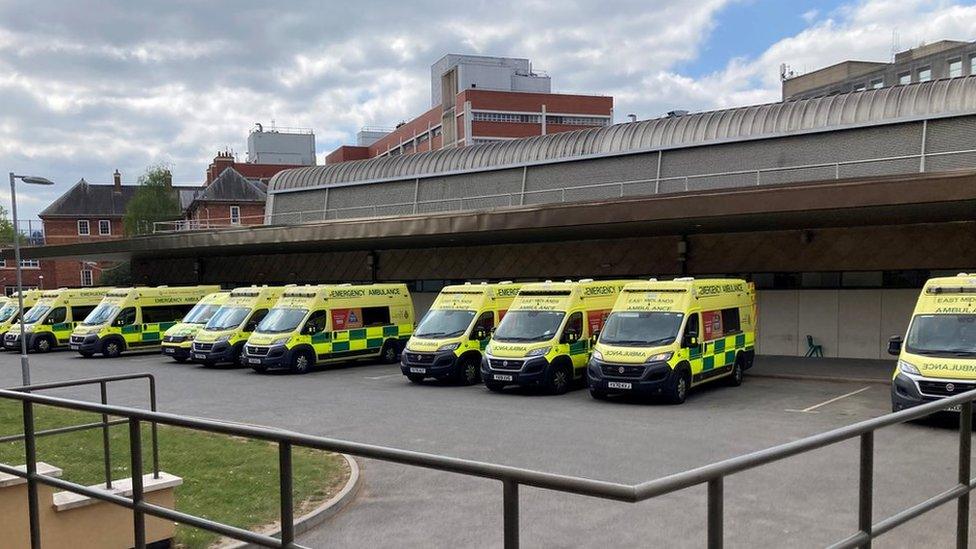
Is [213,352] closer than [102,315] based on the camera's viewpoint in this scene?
Yes

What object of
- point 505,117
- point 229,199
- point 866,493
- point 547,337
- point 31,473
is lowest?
point 547,337

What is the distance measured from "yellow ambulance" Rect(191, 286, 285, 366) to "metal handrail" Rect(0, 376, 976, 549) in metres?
17.9

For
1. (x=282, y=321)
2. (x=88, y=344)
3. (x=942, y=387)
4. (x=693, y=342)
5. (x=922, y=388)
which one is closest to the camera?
(x=942, y=387)

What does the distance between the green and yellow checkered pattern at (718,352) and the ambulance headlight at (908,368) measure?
12.6 ft

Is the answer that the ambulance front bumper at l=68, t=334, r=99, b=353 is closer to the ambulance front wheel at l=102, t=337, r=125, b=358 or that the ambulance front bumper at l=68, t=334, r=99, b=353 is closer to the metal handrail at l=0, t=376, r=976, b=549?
the ambulance front wheel at l=102, t=337, r=125, b=358

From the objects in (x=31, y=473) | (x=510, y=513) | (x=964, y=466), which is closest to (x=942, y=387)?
(x=964, y=466)

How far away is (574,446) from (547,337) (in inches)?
A: 233

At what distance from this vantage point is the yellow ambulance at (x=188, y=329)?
80.4ft

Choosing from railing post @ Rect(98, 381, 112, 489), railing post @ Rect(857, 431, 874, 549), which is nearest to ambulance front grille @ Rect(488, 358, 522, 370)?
railing post @ Rect(98, 381, 112, 489)

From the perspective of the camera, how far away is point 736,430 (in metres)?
11.9

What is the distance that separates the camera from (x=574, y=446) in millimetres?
10820

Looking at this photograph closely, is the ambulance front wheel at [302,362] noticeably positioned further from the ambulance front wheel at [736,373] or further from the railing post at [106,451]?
the railing post at [106,451]

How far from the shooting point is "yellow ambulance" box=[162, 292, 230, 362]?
24.5 metres

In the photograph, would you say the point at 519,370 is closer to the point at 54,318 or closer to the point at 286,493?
the point at 286,493
